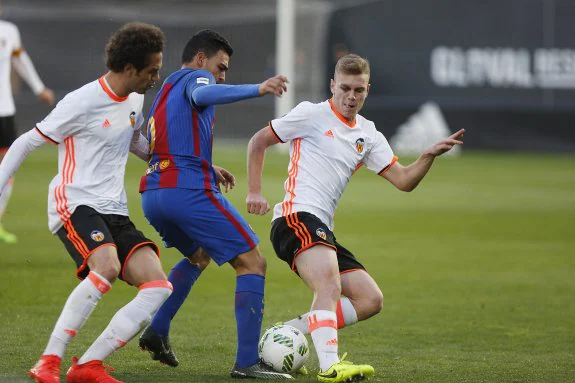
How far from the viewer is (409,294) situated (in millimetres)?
9477

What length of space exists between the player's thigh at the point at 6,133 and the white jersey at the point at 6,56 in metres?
0.07

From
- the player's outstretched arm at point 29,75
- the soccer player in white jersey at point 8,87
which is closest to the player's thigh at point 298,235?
the soccer player in white jersey at point 8,87

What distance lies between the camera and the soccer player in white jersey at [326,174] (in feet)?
20.6

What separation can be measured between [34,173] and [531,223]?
34.3 ft

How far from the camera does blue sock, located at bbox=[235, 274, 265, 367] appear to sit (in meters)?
6.12

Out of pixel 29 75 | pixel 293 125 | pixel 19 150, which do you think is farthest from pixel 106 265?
pixel 29 75

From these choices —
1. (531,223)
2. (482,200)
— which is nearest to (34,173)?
(482,200)

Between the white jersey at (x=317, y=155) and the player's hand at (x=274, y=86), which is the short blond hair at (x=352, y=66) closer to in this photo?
the white jersey at (x=317, y=155)

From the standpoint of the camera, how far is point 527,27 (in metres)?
29.8

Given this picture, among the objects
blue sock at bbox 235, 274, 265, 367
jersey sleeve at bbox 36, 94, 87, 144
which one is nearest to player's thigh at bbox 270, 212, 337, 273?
blue sock at bbox 235, 274, 265, 367

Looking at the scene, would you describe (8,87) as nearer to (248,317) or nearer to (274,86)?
(248,317)

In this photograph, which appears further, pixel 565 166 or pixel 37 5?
pixel 37 5

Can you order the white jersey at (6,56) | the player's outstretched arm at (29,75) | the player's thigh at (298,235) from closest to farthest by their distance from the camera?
the player's thigh at (298,235), the white jersey at (6,56), the player's outstretched arm at (29,75)

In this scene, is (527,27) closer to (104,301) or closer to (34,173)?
(34,173)
